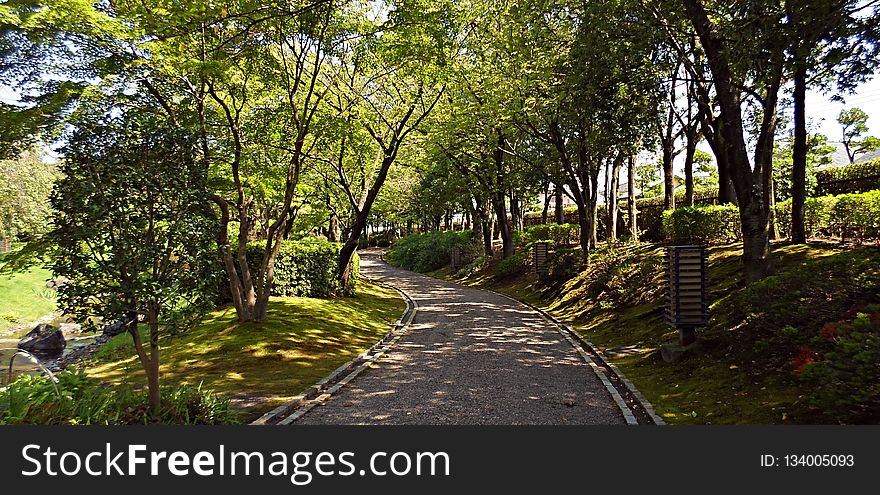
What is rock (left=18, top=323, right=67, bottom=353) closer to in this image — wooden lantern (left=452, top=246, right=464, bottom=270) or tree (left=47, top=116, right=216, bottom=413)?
tree (left=47, top=116, right=216, bottom=413)

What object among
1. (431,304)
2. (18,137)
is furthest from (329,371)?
(431,304)

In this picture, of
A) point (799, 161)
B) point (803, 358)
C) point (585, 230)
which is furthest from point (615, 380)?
point (585, 230)

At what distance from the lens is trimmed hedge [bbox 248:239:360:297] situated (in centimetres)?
1611

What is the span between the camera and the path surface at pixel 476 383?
6625 millimetres

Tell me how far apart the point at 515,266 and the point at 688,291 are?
1727cm

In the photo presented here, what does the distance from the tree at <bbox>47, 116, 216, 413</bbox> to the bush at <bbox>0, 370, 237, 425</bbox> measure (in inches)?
10.4

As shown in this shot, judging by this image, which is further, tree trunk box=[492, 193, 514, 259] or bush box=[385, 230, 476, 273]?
bush box=[385, 230, 476, 273]

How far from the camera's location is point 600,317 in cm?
1422

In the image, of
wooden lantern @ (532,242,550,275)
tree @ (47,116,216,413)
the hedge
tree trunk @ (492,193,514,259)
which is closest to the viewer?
tree @ (47,116,216,413)

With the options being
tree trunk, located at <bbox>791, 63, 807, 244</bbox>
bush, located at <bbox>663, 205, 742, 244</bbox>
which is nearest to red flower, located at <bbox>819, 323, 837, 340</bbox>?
tree trunk, located at <bbox>791, 63, 807, 244</bbox>

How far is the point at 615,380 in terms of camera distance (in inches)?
334

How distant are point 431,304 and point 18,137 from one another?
13.8 meters

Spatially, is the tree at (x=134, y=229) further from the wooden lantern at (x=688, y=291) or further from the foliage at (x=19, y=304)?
the foliage at (x=19, y=304)

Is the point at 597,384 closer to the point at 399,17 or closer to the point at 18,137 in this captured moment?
the point at 399,17
